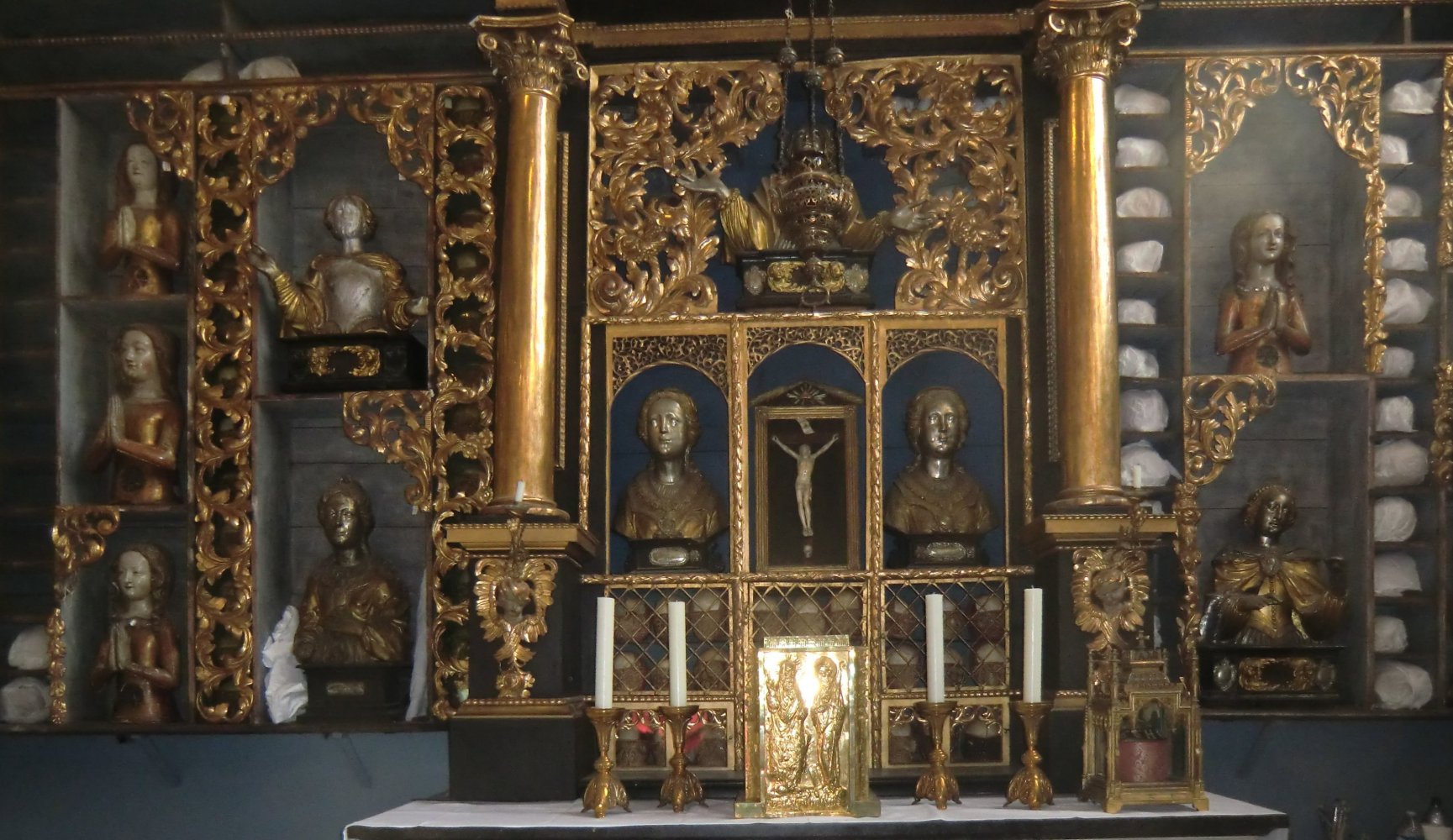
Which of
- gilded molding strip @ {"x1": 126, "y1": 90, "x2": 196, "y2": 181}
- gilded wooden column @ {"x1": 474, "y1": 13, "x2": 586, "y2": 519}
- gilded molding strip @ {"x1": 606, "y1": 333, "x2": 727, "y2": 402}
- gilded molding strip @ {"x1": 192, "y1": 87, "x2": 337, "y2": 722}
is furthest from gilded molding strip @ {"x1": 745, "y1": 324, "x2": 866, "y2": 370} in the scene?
gilded molding strip @ {"x1": 126, "y1": 90, "x2": 196, "y2": 181}

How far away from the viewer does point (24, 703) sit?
712 centimetres

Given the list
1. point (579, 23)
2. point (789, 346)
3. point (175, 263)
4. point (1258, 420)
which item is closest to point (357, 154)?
point (175, 263)

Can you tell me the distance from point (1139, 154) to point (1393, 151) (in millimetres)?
1103

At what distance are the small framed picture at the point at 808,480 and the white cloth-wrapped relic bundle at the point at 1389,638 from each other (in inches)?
86.7

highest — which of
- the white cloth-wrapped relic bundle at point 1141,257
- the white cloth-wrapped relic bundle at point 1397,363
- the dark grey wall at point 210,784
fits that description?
the white cloth-wrapped relic bundle at point 1141,257

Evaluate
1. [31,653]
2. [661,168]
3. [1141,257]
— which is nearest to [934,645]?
[1141,257]

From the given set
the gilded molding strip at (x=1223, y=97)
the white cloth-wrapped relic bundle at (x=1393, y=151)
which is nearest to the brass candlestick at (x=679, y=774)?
the gilded molding strip at (x=1223, y=97)

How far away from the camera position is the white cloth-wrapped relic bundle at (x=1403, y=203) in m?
7.06

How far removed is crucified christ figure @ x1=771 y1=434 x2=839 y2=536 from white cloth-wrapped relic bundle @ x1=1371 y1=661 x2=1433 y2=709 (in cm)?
239

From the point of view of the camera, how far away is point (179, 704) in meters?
7.27

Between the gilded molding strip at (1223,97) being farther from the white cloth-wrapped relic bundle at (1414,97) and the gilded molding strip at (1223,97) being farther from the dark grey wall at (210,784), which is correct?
the dark grey wall at (210,784)

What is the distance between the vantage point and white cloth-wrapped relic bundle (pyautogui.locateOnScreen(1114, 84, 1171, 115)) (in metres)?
7.04

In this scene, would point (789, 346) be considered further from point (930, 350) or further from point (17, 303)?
point (17, 303)

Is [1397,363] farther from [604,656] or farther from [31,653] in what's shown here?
[31,653]
